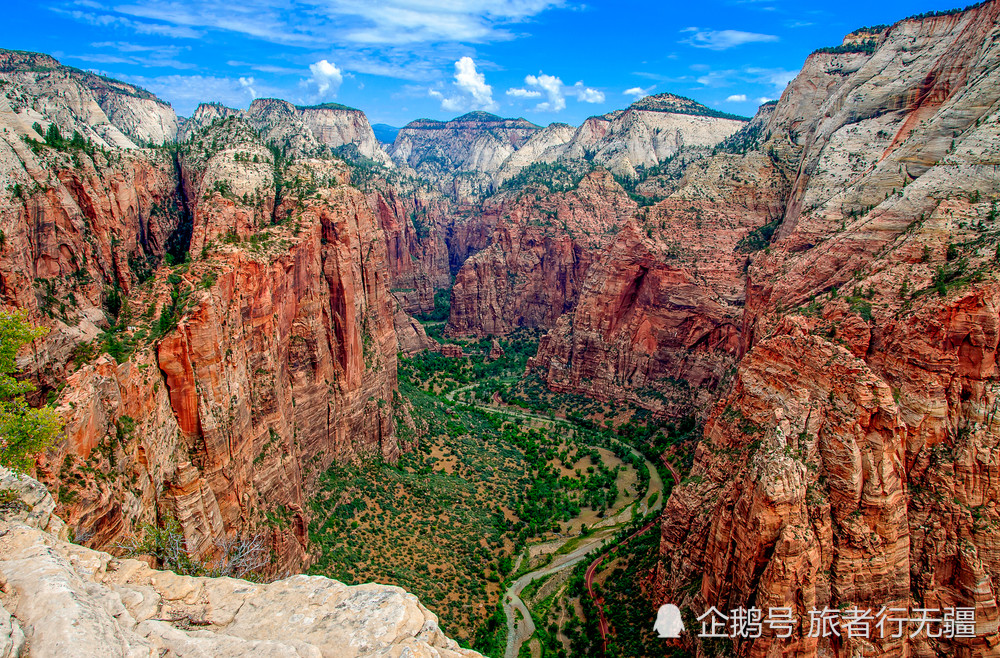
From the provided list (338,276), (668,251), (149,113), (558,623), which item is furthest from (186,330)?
(149,113)

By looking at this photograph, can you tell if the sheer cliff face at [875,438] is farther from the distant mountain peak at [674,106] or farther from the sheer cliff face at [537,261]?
the distant mountain peak at [674,106]

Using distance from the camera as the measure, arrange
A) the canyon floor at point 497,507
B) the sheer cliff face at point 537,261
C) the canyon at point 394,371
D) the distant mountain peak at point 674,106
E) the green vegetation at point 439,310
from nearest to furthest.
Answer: the canyon at point 394,371 → the canyon floor at point 497,507 → the sheer cliff face at point 537,261 → the green vegetation at point 439,310 → the distant mountain peak at point 674,106

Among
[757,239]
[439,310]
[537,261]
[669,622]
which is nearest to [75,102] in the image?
[439,310]

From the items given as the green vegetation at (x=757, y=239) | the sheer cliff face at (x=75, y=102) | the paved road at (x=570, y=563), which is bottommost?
the paved road at (x=570, y=563)

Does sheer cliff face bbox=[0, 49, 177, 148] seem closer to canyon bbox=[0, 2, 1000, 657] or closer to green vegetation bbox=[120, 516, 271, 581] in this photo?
canyon bbox=[0, 2, 1000, 657]

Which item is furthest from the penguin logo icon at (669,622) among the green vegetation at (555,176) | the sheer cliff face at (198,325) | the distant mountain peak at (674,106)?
the distant mountain peak at (674,106)

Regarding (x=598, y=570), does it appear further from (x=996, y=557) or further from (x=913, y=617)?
(x=996, y=557)
